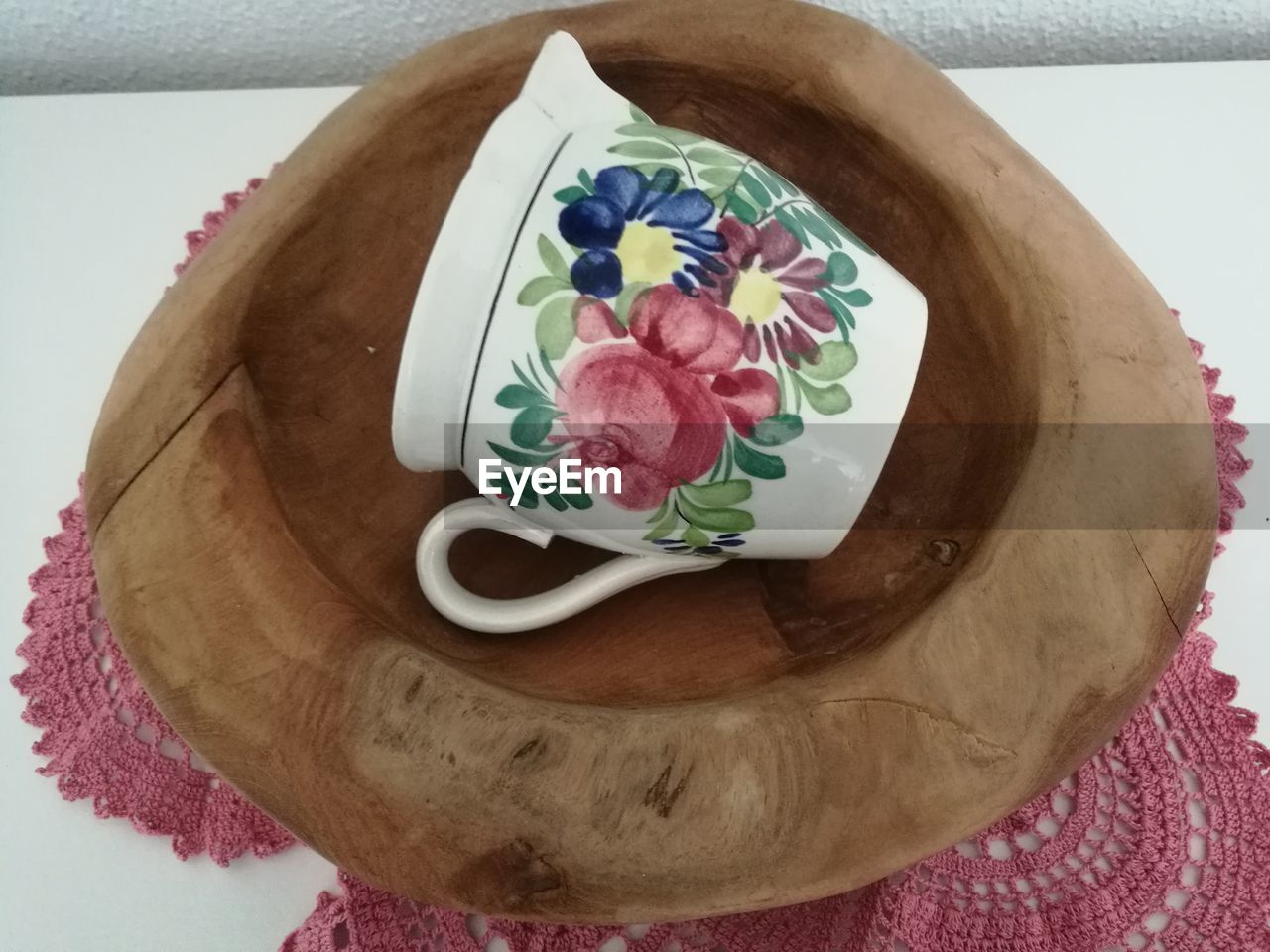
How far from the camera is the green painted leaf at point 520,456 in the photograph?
1.23 feet

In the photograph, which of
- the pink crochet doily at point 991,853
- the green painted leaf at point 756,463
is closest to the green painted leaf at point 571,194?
the green painted leaf at point 756,463

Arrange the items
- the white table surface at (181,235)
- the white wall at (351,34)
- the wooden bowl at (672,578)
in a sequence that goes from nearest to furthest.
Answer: the wooden bowl at (672,578) → the white table surface at (181,235) → the white wall at (351,34)

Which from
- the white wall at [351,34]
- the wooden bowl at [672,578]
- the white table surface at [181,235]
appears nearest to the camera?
the wooden bowl at [672,578]

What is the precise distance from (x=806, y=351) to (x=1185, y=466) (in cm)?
15

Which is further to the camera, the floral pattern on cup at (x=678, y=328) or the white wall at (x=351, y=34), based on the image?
the white wall at (x=351, y=34)

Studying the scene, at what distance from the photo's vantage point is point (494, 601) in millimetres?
430

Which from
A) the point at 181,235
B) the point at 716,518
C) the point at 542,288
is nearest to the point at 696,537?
the point at 716,518

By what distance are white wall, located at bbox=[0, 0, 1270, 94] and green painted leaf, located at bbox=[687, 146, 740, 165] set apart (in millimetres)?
277

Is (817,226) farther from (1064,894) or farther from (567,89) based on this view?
(1064,894)

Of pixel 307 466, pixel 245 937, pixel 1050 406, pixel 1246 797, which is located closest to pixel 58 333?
pixel 307 466

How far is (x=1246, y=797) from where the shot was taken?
45cm

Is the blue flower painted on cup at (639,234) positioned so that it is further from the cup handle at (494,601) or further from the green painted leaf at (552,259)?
the cup handle at (494,601)

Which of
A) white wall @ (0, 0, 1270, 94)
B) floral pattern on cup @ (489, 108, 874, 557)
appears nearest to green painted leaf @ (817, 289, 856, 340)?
floral pattern on cup @ (489, 108, 874, 557)

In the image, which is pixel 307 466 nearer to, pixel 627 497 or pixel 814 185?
pixel 627 497
